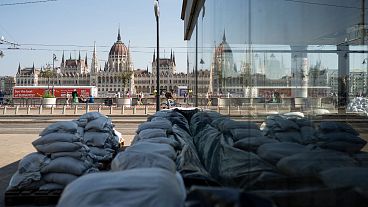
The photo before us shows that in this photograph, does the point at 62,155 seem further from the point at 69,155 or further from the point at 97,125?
the point at 97,125

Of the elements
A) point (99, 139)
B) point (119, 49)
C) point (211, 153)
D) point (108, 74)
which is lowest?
point (99, 139)

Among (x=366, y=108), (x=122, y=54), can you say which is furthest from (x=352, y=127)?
(x=122, y=54)

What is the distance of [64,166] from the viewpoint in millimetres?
5820

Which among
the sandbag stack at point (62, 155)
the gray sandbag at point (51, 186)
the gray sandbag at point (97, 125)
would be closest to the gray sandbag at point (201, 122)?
the gray sandbag at point (97, 125)

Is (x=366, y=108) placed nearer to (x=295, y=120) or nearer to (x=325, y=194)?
(x=325, y=194)

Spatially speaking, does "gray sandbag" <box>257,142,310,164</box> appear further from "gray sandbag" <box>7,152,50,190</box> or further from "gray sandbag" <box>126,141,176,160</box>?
"gray sandbag" <box>7,152,50,190</box>

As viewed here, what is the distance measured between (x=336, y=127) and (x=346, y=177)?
0.29 metres

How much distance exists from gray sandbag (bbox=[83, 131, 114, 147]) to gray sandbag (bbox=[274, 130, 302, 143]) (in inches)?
229

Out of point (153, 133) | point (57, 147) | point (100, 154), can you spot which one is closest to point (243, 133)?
point (153, 133)

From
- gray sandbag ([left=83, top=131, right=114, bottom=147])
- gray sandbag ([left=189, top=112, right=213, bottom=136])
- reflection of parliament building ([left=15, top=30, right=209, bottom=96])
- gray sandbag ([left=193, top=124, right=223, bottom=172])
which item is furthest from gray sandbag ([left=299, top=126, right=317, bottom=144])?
reflection of parliament building ([left=15, top=30, right=209, bottom=96])

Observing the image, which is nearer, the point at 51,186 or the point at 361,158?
the point at 361,158

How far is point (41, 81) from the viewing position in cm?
12825

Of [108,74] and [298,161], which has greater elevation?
[108,74]

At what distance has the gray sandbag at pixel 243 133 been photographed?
10.3 ft
